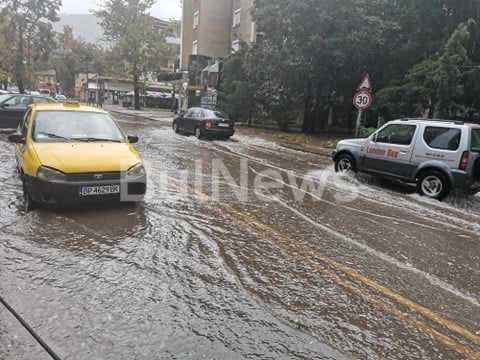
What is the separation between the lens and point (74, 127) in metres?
7.11

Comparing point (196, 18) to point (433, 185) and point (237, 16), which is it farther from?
point (433, 185)

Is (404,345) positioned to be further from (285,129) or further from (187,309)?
(285,129)

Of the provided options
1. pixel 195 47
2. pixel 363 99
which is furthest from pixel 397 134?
pixel 195 47

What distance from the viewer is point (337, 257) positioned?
17.2ft

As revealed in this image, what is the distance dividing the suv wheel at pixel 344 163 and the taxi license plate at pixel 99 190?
705cm

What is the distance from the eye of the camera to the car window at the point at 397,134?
9758 mm

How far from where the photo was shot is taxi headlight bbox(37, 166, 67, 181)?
5922 millimetres

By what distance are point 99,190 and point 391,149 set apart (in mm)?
6985

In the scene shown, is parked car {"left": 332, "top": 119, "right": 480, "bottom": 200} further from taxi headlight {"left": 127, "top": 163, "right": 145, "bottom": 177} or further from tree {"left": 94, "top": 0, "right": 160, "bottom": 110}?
tree {"left": 94, "top": 0, "right": 160, "bottom": 110}

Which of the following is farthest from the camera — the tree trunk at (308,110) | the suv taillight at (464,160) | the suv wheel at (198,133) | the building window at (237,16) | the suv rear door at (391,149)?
the building window at (237,16)

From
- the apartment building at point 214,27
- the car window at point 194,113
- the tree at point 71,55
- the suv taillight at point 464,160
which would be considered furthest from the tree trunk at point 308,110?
the tree at point 71,55

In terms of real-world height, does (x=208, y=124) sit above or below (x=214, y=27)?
below

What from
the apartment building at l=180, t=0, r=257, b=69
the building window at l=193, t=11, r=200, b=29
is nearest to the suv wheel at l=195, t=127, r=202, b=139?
the apartment building at l=180, t=0, r=257, b=69

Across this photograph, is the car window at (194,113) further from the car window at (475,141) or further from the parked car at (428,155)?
the car window at (475,141)
